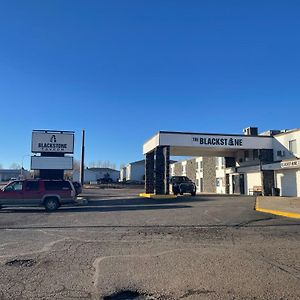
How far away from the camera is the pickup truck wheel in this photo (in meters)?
22.5

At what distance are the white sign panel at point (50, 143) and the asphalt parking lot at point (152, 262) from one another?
23741 millimetres

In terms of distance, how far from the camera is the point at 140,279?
6352 mm

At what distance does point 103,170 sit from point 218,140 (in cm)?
9697

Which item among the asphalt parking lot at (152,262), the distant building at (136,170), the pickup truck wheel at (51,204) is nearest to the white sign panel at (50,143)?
the pickup truck wheel at (51,204)

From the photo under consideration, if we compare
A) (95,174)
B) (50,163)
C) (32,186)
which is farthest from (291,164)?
(95,174)

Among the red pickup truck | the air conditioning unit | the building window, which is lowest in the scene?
the red pickup truck

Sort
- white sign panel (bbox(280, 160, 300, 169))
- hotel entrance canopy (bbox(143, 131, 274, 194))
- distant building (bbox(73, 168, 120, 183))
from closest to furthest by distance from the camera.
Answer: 1. white sign panel (bbox(280, 160, 300, 169))
2. hotel entrance canopy (bbox(143, 131, 274, 194))
3. distant building (bbox(73, 168, 120, 183))

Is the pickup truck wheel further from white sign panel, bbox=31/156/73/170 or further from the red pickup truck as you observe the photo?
white sign panel, bbox=31/156/73/170

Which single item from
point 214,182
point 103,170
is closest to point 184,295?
point 214,182

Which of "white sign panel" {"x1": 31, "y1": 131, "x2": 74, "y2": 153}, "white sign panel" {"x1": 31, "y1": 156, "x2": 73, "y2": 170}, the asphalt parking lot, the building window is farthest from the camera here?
"white sign panel" {"x1": 31, "y1": 131, "x2": 74, "y2": 153}

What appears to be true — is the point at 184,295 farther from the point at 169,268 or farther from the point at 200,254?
the point at 200,254

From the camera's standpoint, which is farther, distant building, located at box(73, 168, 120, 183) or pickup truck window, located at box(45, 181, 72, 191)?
distant building, located at box(73, 168, 120, 183)

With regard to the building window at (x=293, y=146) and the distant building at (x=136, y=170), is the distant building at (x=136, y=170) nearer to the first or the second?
the distant building at (x=136, y=170)

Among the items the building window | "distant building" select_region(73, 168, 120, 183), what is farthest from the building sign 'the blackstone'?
"distant building" select_region(73, 168, 120, 183)
